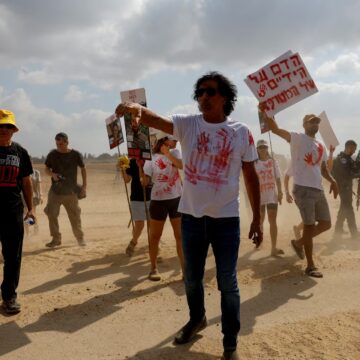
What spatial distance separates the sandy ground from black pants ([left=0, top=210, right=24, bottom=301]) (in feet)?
0.92

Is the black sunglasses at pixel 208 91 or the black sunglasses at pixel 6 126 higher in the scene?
the black sunglasses at pixel 6 126

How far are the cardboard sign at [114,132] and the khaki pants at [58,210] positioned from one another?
4.49 feet

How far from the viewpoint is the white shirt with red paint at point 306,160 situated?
5.84 metres

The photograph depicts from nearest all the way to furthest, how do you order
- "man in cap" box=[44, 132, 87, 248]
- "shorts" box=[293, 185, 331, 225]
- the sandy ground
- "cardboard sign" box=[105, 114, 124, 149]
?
the sandy ground → "shorts" box=[293, 185, 331, 225] → "cardboard sign" box=[105, 114, 124, 149] → "man in cap" box=[44, 132, 87, 248]

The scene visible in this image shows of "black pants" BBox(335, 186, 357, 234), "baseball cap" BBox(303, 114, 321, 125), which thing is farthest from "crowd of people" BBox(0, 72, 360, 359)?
"black pants" BBox(335, 186, 357, 234)

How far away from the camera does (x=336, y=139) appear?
28.1 ft

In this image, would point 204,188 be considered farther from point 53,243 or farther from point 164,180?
point 53,243

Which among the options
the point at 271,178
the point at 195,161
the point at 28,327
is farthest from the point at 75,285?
the point at 271,178

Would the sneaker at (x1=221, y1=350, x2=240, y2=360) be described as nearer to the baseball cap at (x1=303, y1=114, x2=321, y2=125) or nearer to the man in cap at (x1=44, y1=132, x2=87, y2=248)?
the baseball cap at (x1=303, y1=114, x2=321, y2=125)

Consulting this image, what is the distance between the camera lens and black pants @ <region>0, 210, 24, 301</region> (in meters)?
4.43

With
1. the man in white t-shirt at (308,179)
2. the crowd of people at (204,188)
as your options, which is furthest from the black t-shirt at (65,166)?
the man in white t-shirt at (308,179)

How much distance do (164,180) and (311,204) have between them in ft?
6.76

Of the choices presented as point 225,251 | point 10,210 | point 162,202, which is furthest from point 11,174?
point 225,251

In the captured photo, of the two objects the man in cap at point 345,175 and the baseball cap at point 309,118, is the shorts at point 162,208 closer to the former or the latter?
the baseball cap at point 309,118
